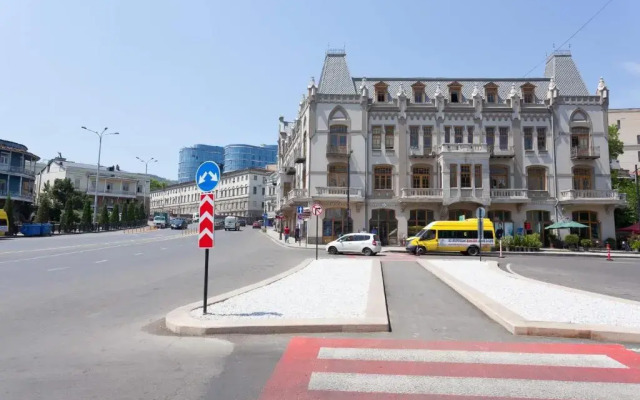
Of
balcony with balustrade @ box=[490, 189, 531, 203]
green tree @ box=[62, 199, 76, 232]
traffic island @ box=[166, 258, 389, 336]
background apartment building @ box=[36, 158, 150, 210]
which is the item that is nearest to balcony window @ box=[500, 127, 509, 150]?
balcony with balustrade @ box=[490, 189, 531, 203]

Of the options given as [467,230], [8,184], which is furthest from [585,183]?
[8,184]

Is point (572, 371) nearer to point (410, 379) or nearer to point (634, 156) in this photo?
point (410, 379)

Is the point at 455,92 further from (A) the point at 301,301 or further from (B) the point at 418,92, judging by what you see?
(A) the point at 301,301

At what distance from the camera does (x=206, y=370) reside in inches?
199

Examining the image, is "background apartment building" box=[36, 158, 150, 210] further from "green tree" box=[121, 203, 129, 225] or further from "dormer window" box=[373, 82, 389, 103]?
"dormer window" box=[373, 82, 389, 103]

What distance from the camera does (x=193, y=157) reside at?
182125 millimetres

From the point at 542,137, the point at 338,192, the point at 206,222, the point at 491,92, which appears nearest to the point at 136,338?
the point at 206,222

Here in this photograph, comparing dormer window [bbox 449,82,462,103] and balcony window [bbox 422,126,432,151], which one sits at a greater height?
dormer window [bbox 449,82,462,103]

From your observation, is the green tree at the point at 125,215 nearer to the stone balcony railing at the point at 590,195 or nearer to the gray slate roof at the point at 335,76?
the gray slate roof at the point at 335,76

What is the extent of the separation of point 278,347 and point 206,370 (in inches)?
49.5

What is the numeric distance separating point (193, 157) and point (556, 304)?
185 meters

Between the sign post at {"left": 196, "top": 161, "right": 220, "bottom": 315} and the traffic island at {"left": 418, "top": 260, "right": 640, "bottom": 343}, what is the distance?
18.3ft

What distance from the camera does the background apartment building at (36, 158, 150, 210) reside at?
89.2 metres

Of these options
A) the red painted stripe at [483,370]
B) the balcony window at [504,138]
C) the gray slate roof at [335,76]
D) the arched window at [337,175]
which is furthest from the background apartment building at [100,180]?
the red painted stripe at [483,370]
